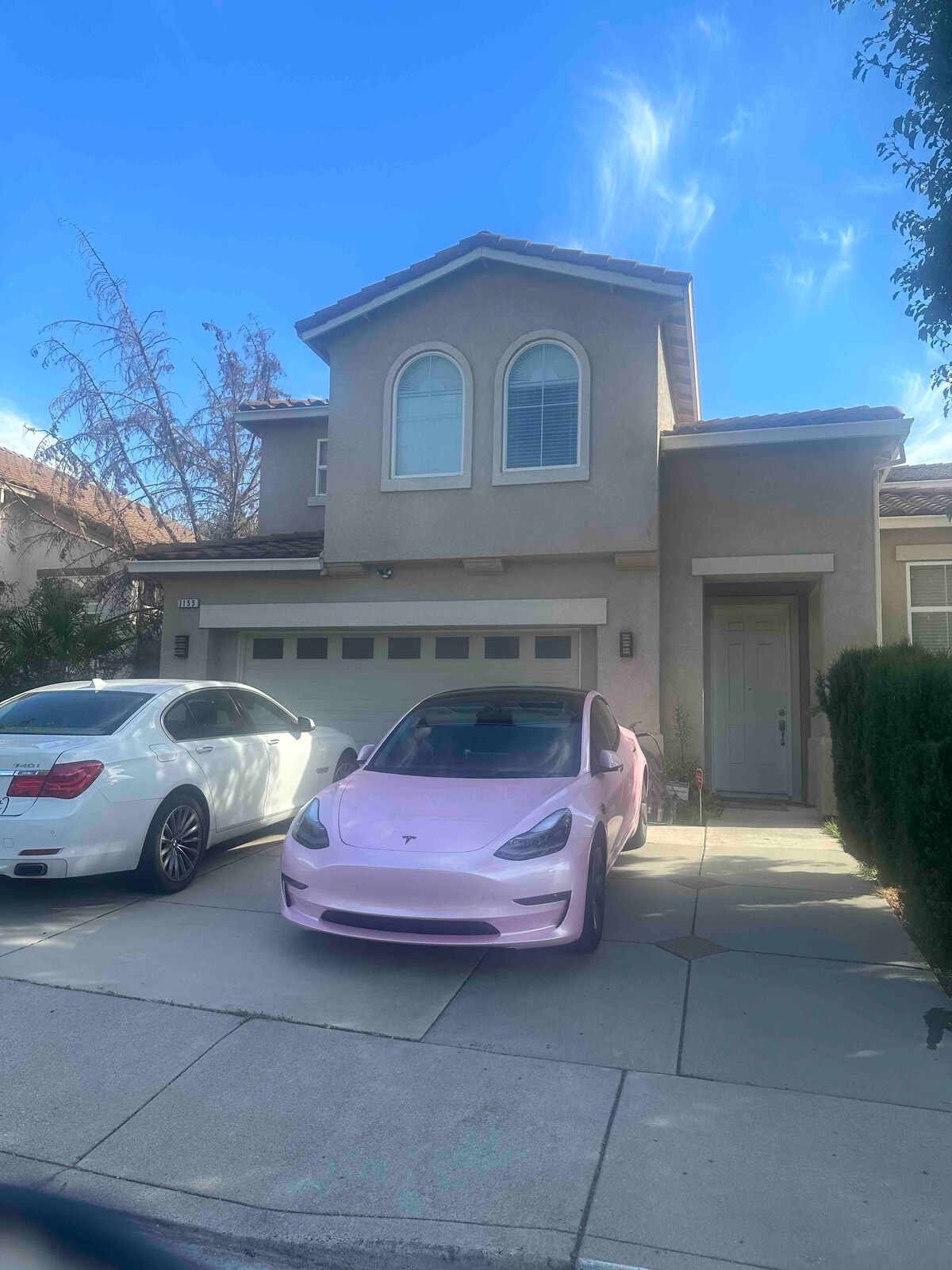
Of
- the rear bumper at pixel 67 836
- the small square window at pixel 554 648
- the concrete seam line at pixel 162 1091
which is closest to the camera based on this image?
the concrete seam line at pixel 162 1091

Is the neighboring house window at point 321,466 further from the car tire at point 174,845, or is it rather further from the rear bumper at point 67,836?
the rear bumper at point 67,836

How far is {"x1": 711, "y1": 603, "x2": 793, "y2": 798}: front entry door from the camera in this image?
11070mm

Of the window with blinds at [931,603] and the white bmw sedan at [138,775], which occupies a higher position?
the window with blinds at [931,603]

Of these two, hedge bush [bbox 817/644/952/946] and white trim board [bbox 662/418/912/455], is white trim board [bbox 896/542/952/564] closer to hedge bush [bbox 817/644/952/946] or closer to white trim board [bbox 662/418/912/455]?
white trim board [bbox 662/418/912/455]

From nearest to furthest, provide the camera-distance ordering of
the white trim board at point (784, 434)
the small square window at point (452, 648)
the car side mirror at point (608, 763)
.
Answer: the car side mirror at point (608, 763) → the white trim board at point (784, 434) → the small square window at point (452, 648)

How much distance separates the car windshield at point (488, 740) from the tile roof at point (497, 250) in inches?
211

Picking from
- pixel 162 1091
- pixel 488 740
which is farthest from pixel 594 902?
pixel 162 1091

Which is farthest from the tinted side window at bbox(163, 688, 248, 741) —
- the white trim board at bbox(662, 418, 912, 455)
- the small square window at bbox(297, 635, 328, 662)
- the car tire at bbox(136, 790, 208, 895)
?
the white trim board at bbox(662, 418, 912, 455)

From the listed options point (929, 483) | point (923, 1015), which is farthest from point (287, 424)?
point (923, 1015)

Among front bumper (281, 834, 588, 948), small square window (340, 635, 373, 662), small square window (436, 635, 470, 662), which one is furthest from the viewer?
small square window (340, 635, 373, 662)

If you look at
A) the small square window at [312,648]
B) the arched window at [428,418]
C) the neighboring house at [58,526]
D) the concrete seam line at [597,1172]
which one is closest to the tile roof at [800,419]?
the arched window at [428,418]

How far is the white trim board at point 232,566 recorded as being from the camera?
35.1ft

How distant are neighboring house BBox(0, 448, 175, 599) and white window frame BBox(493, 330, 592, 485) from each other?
838 cm

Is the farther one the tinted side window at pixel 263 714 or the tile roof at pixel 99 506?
the tile roof at pixel 99 506
